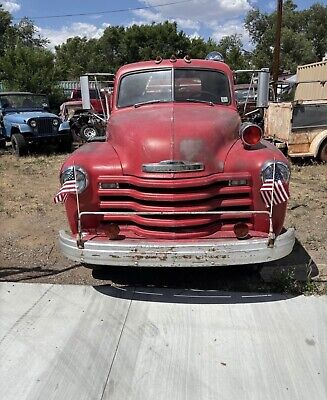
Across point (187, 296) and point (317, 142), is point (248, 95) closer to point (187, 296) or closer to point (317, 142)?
point (187, 296)

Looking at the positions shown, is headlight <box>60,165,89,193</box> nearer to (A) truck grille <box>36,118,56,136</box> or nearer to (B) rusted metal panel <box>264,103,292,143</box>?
(B) rusted metal panel <box>264,103,292,143</box>

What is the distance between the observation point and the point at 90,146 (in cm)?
438

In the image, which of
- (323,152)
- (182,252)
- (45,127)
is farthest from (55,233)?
(45,127)

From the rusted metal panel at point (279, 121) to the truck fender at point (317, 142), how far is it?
0.55 m

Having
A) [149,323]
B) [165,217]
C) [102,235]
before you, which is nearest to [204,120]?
[165,217]

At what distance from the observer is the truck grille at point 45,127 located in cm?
1200

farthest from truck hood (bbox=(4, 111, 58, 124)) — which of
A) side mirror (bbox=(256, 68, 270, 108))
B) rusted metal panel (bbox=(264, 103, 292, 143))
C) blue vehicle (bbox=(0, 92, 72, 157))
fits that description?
side mirror (bbox=(256, 68, 270, 108))

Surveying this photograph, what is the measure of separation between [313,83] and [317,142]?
9597 mm

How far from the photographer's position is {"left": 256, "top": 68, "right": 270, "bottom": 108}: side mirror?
5.11 m

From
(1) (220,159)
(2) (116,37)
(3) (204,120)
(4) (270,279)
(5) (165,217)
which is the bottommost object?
(4) (270,279)

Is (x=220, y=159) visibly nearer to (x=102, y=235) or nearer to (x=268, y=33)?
(x=102, y=235)

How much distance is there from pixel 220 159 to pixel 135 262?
1146 mm

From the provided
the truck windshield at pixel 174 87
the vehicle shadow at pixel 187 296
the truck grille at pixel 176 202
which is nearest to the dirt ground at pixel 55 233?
the vehicle shadow at pixel 187 296

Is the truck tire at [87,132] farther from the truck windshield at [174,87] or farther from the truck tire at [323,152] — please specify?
the truck windshield at [174,87]
